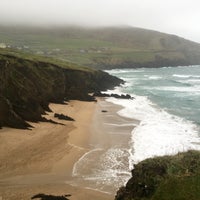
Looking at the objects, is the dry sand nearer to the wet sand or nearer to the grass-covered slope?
the wet sand

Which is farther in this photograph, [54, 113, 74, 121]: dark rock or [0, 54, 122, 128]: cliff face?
[54, 113, 74, 121]: dark rock

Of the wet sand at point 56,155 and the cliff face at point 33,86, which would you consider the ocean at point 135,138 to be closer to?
the wet sand at point 56,155

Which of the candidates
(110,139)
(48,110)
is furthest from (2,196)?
(48,110)

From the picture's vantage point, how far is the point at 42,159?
31.7 meters

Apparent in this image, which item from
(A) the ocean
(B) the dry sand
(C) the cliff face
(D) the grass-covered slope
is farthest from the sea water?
(D) the grass-covered slope

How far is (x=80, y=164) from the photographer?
3103 cm

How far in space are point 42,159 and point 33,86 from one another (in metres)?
24.5

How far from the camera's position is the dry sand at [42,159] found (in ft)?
83.5

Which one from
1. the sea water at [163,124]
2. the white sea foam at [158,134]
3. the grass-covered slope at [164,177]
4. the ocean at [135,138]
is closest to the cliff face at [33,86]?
the ocean at [135,138]

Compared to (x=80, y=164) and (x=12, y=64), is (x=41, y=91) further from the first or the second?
(x=80, y=164)

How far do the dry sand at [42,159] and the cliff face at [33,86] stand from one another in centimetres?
229

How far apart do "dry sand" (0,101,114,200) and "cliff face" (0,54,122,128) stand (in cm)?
229

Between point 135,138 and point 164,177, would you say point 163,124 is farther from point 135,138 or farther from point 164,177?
point 164,177

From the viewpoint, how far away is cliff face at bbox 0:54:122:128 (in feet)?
140
